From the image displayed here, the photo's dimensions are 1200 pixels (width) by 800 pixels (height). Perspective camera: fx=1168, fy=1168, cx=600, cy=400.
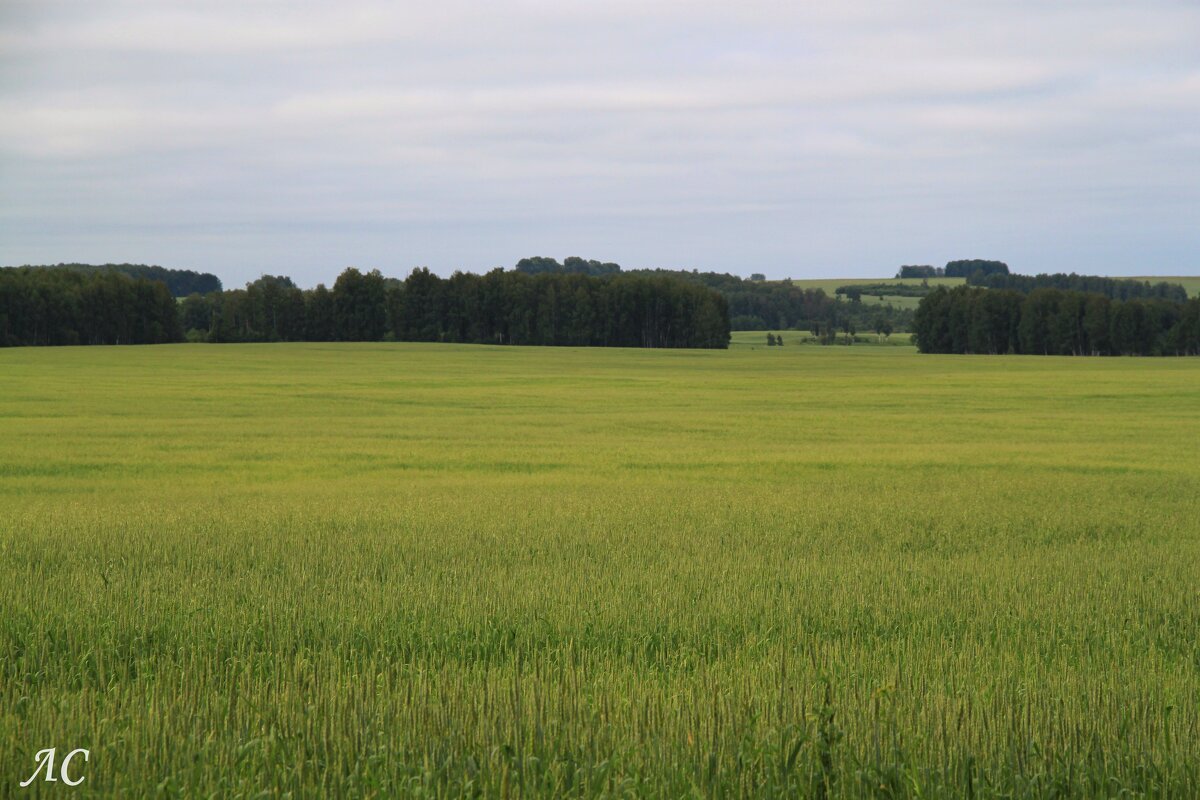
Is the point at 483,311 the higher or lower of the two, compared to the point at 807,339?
higher

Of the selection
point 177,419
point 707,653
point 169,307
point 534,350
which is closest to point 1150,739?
point 707,653

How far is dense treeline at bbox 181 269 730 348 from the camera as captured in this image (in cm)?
12531

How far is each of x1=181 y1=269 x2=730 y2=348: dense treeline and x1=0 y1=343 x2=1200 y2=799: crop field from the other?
321 feet

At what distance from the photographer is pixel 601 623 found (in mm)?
9555

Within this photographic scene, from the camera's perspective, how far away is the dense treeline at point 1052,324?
125 metres

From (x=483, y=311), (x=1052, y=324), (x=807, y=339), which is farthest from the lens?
(x=807, y=339)

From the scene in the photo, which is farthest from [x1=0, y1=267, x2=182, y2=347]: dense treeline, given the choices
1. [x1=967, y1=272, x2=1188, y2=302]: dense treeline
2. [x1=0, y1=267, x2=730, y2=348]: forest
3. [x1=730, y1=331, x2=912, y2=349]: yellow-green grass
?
[x1=967, y1=272, x2=1188, y2=302]: dense treeline

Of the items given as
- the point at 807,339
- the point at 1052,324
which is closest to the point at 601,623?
the point at 1052,324
